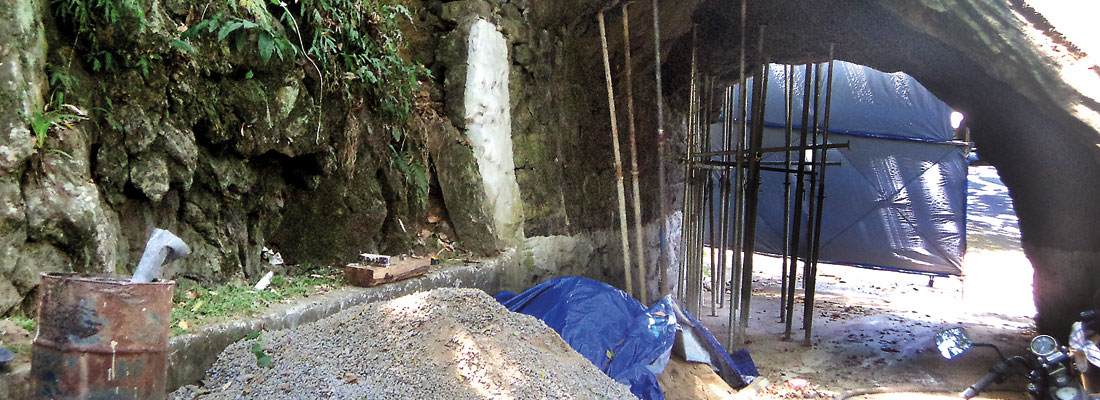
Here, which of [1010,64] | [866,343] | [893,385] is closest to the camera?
[1010,64]

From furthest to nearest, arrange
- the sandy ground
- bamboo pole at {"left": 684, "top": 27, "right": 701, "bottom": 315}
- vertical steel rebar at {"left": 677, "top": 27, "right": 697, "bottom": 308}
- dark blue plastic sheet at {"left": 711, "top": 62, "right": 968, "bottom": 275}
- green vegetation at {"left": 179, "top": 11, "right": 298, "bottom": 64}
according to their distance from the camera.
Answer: dark blue plastic sheet at {"left": 711, "top": 62, "right": 968, "bottom": 275} → bamboo pole at {"left": 684, "top": 27, "right": 701, "bottom": 315} → vertical steel rebar at {"left": 677, "top": 27, "right": 697, "bottom": 308} → the sandy ground → green vegetation at {"left": 179, "top": 11, "right": 298, "bottom": 64}

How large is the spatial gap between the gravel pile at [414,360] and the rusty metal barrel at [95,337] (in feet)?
1.18

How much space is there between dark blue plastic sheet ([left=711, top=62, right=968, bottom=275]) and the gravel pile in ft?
24.9

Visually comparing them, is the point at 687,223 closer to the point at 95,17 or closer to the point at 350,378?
the point at 350,378

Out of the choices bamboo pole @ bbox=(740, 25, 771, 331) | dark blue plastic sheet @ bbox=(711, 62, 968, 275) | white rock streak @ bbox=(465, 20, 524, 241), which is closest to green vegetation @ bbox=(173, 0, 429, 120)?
white rock streak @ bbox=(465, 20, 524, 241)

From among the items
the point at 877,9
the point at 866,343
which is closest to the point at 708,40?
the point at 877,9

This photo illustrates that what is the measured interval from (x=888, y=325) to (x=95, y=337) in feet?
23.7

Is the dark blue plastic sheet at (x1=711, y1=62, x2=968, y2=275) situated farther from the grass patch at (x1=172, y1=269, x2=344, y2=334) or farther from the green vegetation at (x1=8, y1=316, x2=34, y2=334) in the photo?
the green vegetation at (x1=8, y1=316, x2=34, y2=334)

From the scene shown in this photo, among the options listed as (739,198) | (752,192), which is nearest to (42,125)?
(752,192)

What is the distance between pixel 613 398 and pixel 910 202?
8.75m

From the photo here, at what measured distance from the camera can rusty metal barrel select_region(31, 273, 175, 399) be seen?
167cm

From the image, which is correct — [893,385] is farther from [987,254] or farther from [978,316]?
[987,254]

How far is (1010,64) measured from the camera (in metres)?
4.14

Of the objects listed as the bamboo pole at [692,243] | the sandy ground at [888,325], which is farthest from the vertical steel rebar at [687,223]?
the sandy ground at [888,325]
